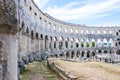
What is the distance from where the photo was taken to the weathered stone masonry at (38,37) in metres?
1.84

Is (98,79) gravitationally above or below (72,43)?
below

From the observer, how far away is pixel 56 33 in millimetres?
47438

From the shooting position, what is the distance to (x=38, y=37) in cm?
→ 3419

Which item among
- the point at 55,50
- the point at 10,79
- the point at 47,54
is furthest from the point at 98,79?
the point at 55,50

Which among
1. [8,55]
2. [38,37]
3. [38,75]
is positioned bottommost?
[38,75]

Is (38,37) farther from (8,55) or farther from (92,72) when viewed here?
(8,55)

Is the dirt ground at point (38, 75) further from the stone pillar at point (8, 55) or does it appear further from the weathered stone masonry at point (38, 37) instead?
the stone pillar at point (8, 55)

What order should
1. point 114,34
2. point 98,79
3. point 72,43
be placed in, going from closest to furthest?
point 98,79
point 72,43
point 114,34

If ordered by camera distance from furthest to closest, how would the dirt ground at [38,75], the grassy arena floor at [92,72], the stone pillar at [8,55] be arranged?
1. the dirt ground at [38,75]
2. the grassy arena floor at [92,72]
3. the stone pillar at [8,55]

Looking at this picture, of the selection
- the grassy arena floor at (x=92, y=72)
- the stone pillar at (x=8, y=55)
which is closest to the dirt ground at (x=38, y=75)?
the grassy arena floor at (x=92, y=72)

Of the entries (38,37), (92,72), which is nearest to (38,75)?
(92,72)

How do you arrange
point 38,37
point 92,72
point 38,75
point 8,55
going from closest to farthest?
point 8,55 → point 38,75 → point 92,72 → point 38,37

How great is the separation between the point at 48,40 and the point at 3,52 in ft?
130

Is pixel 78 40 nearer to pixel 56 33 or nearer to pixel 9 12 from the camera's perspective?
pixel 56 33
